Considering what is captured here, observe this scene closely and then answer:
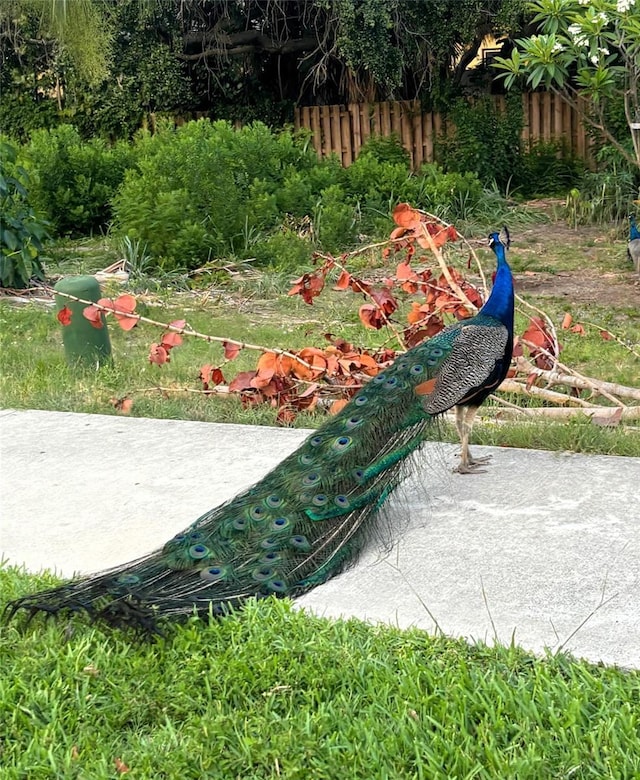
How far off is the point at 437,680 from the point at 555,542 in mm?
1051

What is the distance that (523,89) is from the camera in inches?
663

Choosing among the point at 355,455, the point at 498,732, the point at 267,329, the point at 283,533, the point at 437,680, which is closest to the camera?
the point at 498,732

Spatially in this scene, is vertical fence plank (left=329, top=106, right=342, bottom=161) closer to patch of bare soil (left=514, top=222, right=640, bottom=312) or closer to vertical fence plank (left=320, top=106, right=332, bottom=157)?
vertical fence plank (left=320, top=106, right=332, bottom=157)

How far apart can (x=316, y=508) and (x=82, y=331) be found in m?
3.83

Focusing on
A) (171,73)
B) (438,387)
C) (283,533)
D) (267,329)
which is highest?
(171,73)

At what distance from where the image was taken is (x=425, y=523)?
13.4ft

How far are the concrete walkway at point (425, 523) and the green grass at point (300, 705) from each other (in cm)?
21

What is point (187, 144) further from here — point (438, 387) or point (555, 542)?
point (555, 542)

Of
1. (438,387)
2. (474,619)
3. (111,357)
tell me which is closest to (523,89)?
(111,357)

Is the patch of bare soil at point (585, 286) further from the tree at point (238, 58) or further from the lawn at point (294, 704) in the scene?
the lawn at point (294, 704)

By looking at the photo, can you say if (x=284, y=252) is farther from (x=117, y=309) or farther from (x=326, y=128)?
(x=326, y=128)

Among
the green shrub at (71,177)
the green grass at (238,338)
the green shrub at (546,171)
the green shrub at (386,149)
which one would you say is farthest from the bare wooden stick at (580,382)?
the green shrub at (546,171)

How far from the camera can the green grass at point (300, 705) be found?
255cm

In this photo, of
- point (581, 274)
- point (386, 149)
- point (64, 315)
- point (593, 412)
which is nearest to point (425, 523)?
point (593, 412)
